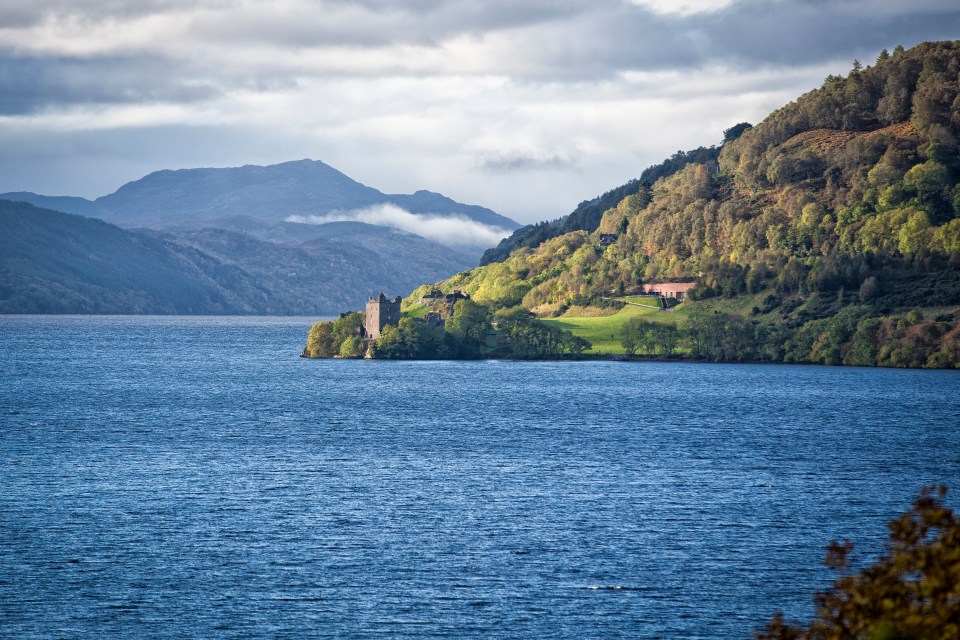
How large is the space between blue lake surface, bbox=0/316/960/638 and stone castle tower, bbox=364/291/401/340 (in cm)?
6347

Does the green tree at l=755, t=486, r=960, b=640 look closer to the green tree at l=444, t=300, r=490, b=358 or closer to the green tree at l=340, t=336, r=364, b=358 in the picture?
the green tree at l=444, t=300, r=490, b=358

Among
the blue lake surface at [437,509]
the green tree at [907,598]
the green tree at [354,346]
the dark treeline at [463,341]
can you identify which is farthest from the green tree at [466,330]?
the green tree at [907,598]

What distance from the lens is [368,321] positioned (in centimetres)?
19700

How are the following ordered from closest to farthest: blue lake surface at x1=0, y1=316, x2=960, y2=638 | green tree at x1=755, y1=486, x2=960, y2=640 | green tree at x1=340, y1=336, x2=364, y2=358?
green tree at x1=755, y1=486, x2=960, y2=640 < blue lake surface at x1=0, y1=316, x2=960, y2=638 < green tree at x1=340, y1=336, x2=364, y2=358

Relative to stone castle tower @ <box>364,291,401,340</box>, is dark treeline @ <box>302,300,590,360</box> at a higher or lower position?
lower

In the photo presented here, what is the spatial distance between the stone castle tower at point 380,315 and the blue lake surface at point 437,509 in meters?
63.5

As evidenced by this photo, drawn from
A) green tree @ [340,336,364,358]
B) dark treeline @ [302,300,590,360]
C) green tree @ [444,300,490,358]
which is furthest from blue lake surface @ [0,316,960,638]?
green tree @ [340,336,364,358]

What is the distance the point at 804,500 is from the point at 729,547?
14819 mm

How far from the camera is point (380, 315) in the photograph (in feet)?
630

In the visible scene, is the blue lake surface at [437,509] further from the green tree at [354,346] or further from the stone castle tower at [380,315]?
the green tree at [354,346]

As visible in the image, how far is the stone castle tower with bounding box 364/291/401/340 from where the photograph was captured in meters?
190

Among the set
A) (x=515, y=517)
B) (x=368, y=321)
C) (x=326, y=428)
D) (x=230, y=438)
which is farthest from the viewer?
(x=368, y=321)

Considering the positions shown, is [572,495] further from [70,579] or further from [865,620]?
[865,620]

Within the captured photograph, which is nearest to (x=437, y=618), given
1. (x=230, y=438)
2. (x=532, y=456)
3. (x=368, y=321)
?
(x=532, y=456)
